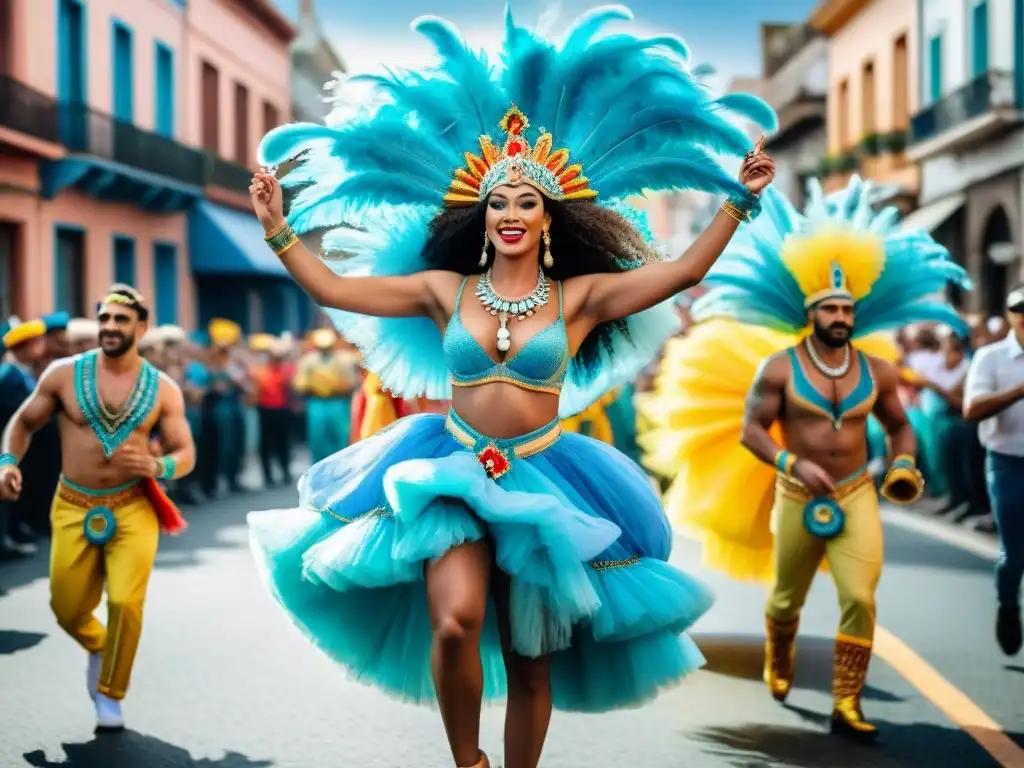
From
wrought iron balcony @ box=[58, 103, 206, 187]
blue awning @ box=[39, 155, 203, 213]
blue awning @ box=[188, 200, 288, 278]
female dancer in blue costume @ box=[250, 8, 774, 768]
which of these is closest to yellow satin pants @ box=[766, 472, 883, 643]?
female dancer in blue costume @ box=[250, 8, 774, 768]

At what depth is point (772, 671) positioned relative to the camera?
7738mm

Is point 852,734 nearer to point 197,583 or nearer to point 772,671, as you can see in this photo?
point 772,671

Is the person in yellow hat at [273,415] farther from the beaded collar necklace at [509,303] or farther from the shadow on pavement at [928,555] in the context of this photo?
the beaded collar necklace at [509,303]

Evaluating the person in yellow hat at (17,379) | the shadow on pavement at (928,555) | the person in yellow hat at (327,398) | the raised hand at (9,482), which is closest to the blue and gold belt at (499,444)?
the raised hand at (9,482)

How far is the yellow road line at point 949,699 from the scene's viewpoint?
261 inches

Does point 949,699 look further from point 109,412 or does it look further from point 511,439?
point 109,412

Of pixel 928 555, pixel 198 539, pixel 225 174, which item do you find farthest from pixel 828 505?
pixel 225 174

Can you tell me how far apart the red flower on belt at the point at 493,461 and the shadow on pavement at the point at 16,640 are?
426 cm

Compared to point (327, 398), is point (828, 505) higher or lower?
lower

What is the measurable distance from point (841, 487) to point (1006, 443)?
173 cm

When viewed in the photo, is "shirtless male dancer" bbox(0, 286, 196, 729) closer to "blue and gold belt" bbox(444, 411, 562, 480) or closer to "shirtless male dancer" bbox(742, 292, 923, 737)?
"blue and gold belt" bbox(444, 411, 562, 480)

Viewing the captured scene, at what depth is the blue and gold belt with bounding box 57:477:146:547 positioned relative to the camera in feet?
24.0

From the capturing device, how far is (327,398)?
63.7 ft

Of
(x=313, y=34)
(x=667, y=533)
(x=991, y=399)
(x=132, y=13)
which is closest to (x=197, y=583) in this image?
(x=991, y=399)
